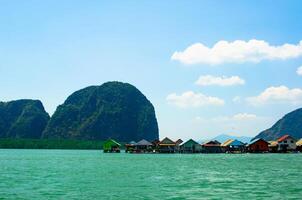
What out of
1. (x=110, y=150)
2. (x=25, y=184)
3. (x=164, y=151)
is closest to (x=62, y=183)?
(x=25, y=184)

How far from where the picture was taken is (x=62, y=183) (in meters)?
41.8

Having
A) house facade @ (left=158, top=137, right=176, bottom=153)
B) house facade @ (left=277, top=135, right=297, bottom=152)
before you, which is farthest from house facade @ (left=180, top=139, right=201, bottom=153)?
house facade @ (left=277, top=135, right=297, bottom=152)

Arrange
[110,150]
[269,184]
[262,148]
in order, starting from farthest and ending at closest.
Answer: [110,150], [262,148], [269,184]

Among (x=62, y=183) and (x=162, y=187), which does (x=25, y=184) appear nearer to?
A: (x=62, y=183)

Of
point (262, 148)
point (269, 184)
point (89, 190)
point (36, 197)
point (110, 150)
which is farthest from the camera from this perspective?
point (110, 150)

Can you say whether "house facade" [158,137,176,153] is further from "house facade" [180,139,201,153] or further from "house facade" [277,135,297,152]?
"house facade" [277,135,297,152]

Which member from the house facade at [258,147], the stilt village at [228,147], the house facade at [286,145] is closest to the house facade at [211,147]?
the stilt village at [228,147]

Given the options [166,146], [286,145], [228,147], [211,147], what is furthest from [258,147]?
[166,146]

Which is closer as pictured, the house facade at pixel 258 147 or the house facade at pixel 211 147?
the house facade at pixel 258 147

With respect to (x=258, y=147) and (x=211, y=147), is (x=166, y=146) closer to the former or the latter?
(x=211, y=147)

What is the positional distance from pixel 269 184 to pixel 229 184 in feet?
11.9

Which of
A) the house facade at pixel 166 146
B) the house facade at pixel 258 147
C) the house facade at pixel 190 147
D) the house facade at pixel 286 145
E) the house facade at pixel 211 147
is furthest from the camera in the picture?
the house facade at pixel 211 147

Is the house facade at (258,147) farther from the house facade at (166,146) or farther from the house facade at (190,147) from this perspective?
the house facade at (166,146)

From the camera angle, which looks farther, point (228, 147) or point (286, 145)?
point (228, 147)
